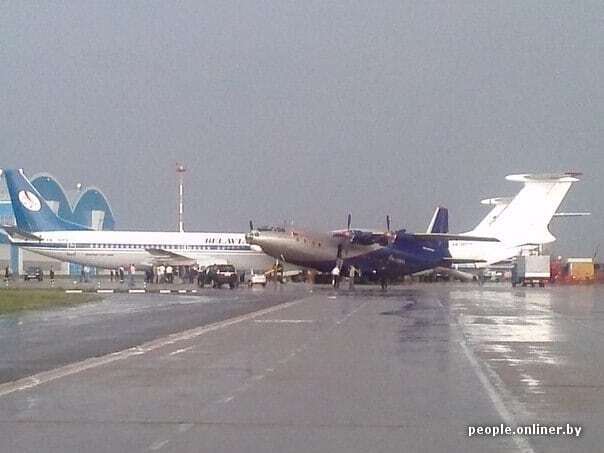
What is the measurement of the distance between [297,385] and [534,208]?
205 ft

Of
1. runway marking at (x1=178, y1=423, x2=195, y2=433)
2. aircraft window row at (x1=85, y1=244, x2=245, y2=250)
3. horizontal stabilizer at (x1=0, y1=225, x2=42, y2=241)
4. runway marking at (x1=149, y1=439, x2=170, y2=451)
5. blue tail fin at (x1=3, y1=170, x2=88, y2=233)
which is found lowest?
runway marking at (x1=178, y1=423, x2=195, y2=433)

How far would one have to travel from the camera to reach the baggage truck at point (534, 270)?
2795 inches

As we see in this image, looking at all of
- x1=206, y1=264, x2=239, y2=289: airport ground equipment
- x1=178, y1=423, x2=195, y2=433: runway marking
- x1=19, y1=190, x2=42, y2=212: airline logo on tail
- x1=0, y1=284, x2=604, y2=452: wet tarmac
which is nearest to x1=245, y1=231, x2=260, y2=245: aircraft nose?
x1=206, y1=264, x2=239, y2=289: airport ground equipment

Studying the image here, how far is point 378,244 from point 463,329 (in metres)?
40.1

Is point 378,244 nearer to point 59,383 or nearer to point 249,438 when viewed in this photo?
point 59,383

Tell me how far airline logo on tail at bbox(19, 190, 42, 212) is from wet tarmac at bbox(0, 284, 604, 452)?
52.8 meters

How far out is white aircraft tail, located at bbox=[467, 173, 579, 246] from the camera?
7431 centimetres

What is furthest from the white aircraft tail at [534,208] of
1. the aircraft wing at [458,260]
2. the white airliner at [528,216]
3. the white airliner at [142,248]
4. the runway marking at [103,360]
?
the runway marking at [103,360]

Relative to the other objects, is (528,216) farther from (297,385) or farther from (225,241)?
(297,385)

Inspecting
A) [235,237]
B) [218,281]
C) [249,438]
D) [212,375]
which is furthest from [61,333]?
[235,237]

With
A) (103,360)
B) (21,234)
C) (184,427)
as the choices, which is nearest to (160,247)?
(21,234)

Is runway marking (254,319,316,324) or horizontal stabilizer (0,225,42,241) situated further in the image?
horizontal stabilizer (0,225,42,241)

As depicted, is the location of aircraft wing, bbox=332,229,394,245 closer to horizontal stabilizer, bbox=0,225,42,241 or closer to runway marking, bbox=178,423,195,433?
horizontal stabilizer, bbox=0,225,42,241

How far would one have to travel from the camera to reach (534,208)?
74562 millimetres
